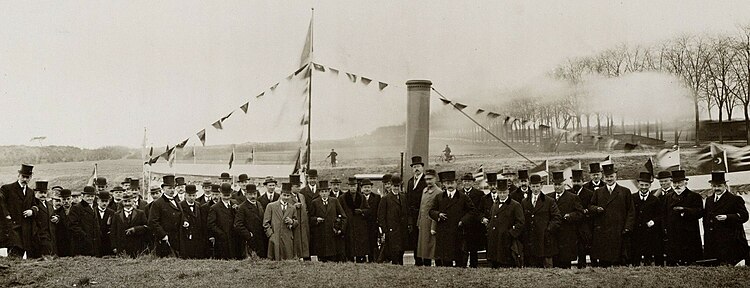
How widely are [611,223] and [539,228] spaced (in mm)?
943

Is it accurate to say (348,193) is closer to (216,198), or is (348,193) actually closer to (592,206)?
(216,198)

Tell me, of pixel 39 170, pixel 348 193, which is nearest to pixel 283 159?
pixel 39 170

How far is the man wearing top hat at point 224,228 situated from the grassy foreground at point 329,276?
4.62 feet

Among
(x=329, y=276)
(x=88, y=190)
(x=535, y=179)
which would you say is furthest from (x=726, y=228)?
(x=88, y=190)

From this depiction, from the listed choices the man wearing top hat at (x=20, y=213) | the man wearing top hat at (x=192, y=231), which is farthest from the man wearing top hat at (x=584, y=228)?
the man wearing top hat at (x=20, y=213)

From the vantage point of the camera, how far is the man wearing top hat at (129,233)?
920 centimetres

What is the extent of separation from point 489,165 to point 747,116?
6429 millimetres

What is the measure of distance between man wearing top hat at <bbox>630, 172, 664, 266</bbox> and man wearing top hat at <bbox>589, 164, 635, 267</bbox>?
128mm

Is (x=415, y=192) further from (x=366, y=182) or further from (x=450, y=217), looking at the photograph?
(x=450, y=217)

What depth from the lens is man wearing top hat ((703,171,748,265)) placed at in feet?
25.9

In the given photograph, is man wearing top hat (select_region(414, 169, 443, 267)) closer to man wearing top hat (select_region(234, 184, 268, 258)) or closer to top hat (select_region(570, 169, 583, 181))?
top hat (select_region(570, 169, 583, 181))

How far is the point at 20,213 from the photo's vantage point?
9.16 metres

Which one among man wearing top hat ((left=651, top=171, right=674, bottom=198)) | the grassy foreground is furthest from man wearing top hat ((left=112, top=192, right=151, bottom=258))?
man wearing top hat ((left=651, top=171, right=674, bottom=198))

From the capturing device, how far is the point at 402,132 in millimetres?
19109
